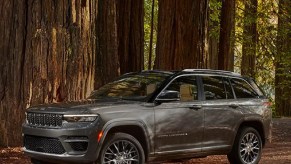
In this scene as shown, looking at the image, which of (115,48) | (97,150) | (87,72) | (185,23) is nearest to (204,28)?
(185,23)

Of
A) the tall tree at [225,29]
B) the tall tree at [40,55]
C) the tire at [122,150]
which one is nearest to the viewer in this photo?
the tire at [122,150]

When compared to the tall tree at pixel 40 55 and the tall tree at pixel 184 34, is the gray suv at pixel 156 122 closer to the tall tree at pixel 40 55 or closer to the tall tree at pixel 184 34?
the tall tree at pixel 40 55

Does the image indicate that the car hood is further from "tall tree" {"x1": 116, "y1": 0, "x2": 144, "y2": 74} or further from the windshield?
"tall tree" {"x1": 116, "y1": 0, "x2": 144, "y2": 74}

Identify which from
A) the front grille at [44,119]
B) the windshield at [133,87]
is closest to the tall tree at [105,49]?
the windshield at [133,87]

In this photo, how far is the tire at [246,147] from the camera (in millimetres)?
10258

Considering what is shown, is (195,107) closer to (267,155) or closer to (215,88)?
(215,88)

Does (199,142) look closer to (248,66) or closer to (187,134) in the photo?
(187,134)

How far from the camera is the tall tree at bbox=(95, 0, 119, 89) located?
49.0 feet

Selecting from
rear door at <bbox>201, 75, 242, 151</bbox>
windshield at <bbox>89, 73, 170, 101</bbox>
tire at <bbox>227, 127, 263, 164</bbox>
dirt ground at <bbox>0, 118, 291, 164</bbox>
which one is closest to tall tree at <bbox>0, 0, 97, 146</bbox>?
dirt ground at <bbox>0, 118, 291, 164</bbox>

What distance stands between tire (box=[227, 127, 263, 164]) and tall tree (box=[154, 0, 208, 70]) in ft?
12.5

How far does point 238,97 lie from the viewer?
410 inches

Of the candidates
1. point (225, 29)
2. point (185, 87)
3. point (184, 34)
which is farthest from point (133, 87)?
point (225, 29)

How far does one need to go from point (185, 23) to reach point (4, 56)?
470 centimetres

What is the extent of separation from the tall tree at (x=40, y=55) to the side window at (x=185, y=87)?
2976mm
